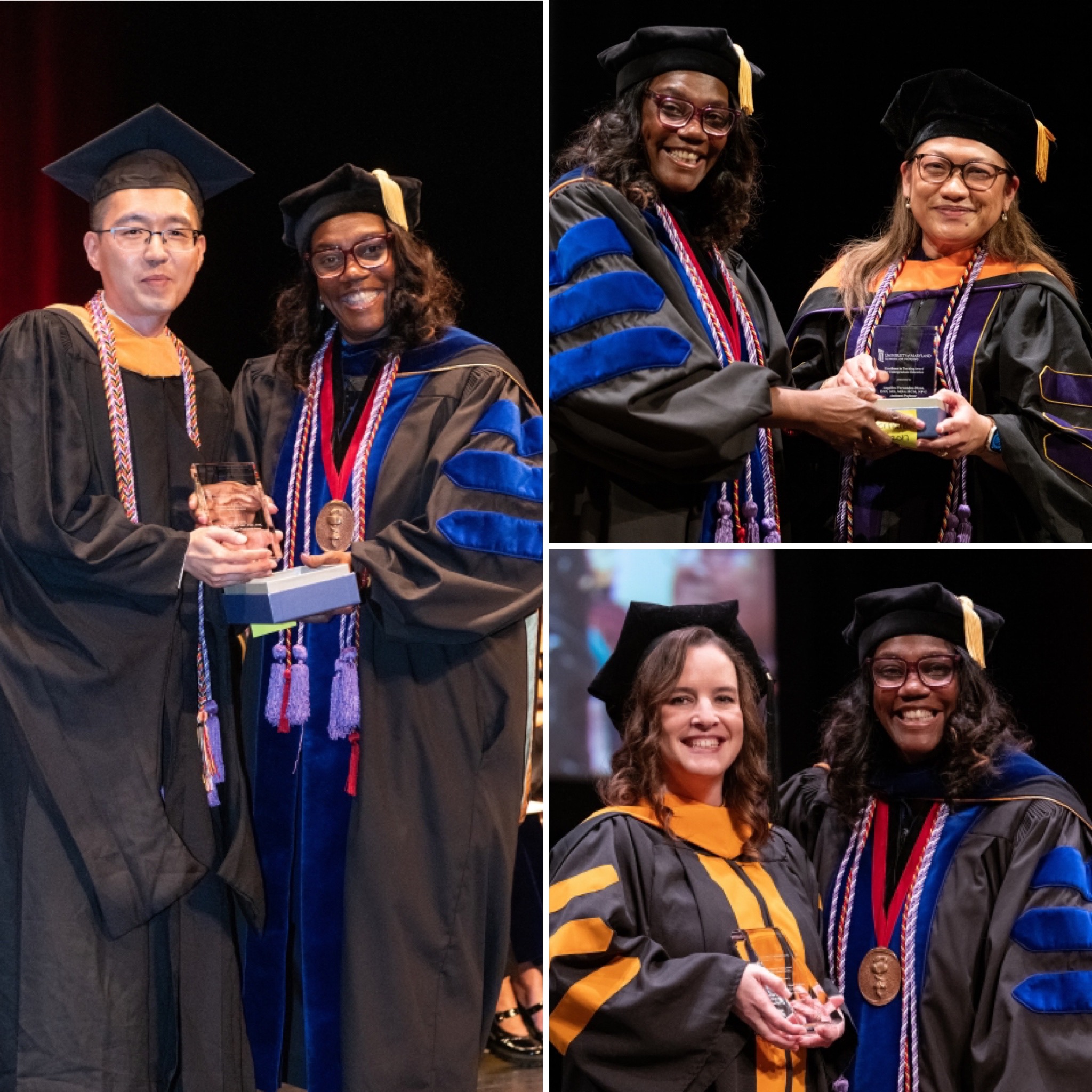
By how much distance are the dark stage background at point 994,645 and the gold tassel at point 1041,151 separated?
840 mm

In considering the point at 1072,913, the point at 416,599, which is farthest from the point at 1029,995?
the point at 416,599

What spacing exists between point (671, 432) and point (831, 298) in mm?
602

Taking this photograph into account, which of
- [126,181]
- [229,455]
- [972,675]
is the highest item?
[126,181]

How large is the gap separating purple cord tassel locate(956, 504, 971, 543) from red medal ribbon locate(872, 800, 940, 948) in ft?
2.13

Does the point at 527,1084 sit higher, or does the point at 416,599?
the point at 416,599

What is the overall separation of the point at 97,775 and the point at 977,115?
242cm

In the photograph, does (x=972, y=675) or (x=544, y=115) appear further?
(x=972, y=675)

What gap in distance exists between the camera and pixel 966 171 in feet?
10.7

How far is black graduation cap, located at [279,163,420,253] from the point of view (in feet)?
11.7

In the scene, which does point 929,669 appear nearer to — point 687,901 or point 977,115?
point 687,901

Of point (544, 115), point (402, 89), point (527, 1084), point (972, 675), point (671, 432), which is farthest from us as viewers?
point (527, 1084)

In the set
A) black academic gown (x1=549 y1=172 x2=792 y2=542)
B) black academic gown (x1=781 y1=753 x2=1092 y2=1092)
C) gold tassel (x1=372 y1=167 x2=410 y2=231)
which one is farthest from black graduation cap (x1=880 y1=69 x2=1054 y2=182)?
black academic gown (x1=781 y1=753 x2=1092 y2=1092)

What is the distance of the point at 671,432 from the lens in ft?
10.1

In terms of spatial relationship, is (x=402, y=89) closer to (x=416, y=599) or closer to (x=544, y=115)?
(x=544, y=115)
